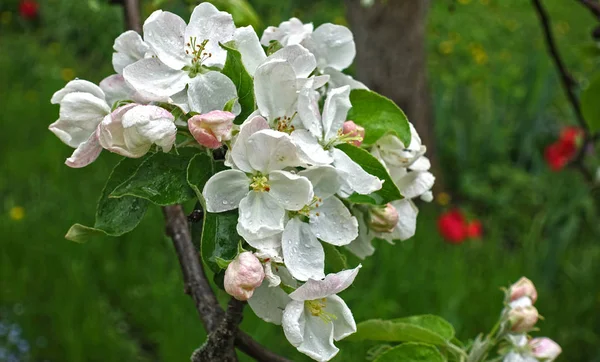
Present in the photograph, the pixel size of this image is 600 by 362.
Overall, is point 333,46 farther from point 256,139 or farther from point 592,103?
point 592,103

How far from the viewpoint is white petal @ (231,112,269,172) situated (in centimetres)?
59

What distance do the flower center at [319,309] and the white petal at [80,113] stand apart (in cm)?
25

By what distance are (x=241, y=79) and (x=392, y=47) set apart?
99.5 inches

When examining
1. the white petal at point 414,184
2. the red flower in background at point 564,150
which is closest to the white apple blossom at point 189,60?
the white petal at point 414,184

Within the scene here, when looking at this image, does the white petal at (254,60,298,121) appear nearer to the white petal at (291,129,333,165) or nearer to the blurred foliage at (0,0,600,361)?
the white petal at (291,129,333,165)

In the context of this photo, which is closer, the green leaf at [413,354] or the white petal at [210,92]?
the white petal at [210,92]

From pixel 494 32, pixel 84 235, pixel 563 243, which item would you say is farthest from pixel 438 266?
pixel 494 32

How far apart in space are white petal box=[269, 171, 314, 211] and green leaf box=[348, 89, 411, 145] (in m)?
0.14

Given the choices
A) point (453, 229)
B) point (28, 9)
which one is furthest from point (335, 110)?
point (28, 9)

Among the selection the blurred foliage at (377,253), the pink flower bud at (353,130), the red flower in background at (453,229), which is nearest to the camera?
the pink flower bud at (353,130)

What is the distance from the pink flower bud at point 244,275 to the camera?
1.86 feet

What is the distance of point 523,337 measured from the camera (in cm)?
87

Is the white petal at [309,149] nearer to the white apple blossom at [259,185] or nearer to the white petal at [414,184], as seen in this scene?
the white apple blossom at [259,185]

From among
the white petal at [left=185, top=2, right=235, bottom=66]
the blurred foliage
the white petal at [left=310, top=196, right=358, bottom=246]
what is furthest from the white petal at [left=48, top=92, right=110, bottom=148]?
the blurred foliage
